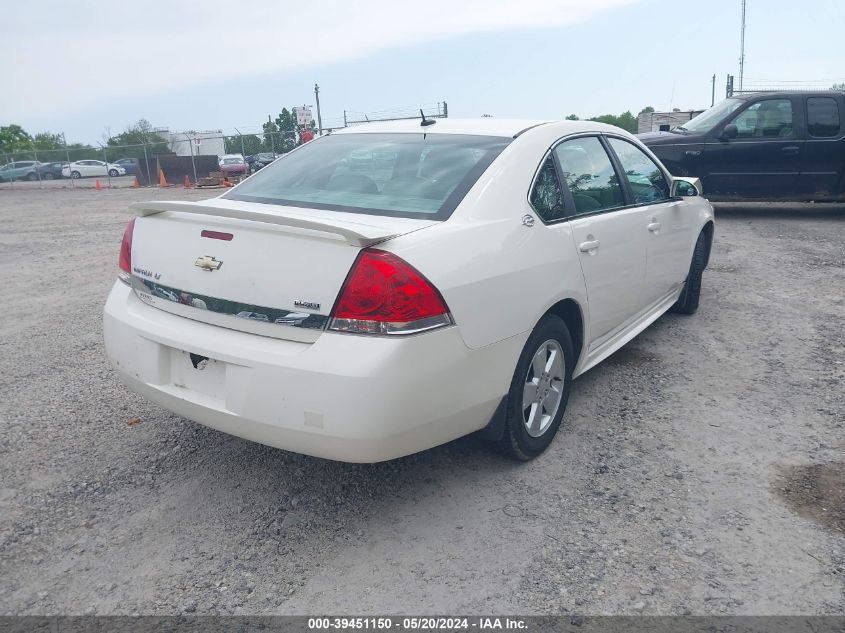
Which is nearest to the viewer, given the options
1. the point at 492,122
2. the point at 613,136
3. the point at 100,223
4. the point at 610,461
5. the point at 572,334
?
the point at 610,461

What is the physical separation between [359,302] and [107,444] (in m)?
1.93

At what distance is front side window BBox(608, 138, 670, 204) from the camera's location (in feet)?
15.4

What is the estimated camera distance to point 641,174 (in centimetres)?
492

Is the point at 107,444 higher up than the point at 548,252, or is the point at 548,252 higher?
the point at 548,252

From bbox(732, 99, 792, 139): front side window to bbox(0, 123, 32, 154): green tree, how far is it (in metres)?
73.2

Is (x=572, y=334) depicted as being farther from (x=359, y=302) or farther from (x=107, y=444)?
(x=107, y=444)

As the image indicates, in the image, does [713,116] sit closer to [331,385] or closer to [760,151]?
[760,151]

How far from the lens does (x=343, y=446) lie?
2729 millimetres

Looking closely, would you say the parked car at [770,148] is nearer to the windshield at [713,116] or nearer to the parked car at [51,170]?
the windshield at [713,116]

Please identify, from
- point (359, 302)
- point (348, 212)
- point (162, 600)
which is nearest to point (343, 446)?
point (359, 302)

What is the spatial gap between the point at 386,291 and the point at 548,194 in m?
1.36

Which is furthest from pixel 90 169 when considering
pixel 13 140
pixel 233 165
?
pixel 13 140

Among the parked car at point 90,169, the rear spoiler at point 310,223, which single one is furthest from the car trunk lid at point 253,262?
the parked car at point 90,169

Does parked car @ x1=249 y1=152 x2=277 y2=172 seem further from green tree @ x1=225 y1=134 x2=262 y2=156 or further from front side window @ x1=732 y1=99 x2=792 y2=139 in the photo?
front side window @ x1=732 y1=99 x2=792 y2=139
